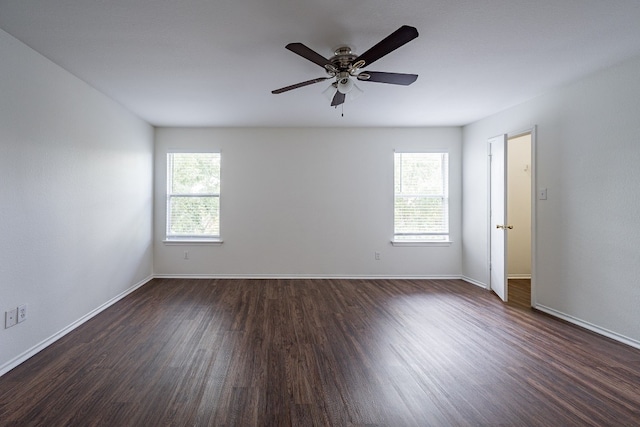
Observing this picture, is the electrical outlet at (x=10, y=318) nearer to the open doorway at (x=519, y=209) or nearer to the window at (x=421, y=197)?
the window at (x=421, y=197)

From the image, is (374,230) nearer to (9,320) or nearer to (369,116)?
(369,116)

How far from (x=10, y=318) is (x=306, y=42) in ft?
10.3

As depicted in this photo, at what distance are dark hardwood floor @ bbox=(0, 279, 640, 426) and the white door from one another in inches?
20.7

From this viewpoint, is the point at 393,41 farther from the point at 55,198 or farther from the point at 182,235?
the point at 182,235

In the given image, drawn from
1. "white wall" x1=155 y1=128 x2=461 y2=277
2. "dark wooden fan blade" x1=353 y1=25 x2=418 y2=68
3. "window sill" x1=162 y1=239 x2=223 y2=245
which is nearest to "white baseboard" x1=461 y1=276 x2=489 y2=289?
"white wall" x1=155 y1=128 x2=461 y2=277

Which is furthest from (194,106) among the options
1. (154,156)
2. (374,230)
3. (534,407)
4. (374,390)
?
(534,407)

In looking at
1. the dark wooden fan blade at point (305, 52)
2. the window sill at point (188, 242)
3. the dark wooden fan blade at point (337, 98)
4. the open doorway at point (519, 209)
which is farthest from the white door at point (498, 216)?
the window sill at point (188, 242)

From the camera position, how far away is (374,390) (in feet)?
6.23

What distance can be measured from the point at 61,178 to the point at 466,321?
4.34m

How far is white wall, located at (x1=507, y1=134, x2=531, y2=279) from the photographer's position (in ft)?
16.3

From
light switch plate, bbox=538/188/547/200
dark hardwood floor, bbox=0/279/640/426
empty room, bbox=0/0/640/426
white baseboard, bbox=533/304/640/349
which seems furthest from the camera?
light switch plate, bbox=538/188/547/200

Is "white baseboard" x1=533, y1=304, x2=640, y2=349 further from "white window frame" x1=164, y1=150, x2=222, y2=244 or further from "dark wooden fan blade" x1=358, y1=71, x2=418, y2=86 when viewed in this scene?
"white window frame" x1=164, y1=150, x2=222, y2=244

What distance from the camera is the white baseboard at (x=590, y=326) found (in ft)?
8.39

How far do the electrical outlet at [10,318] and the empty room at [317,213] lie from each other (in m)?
0.04
